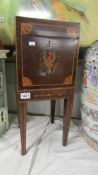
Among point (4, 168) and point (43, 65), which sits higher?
point (43, 65)

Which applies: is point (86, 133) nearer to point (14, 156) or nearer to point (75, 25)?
point (14, 156)

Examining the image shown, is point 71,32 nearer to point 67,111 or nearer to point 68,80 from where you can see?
point 68,80

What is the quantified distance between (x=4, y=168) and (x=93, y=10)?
1264mm

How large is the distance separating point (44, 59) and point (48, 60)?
25 millimetres

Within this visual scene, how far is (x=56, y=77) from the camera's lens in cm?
108

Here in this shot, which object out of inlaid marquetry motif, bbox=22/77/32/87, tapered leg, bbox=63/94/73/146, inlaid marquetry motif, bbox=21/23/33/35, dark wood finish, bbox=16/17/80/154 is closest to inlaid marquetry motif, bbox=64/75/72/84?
dark wood finish, bbox=16/17/80/154

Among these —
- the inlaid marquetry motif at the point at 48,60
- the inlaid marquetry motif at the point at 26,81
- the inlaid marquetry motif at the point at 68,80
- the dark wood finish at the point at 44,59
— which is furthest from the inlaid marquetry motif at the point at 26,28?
the inlaid marquetry motif at the point at 68,80

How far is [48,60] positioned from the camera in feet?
3.43

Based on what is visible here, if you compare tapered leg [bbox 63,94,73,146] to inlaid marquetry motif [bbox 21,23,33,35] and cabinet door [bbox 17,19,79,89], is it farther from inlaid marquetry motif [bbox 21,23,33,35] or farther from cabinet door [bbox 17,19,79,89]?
inlaid marquetry motif [bbox 21,23,33,35]

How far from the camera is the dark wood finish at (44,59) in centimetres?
97

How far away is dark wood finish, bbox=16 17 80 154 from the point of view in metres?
0.97

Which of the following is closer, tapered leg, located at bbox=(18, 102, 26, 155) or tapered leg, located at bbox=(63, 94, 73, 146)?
tapered leg, located at bbox=(18, 102, 26, 155)

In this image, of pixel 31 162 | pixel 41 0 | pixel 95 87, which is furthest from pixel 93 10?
pixel 31 162

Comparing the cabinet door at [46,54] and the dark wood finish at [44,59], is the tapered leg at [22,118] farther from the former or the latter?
the cabinet door at [46,54]
